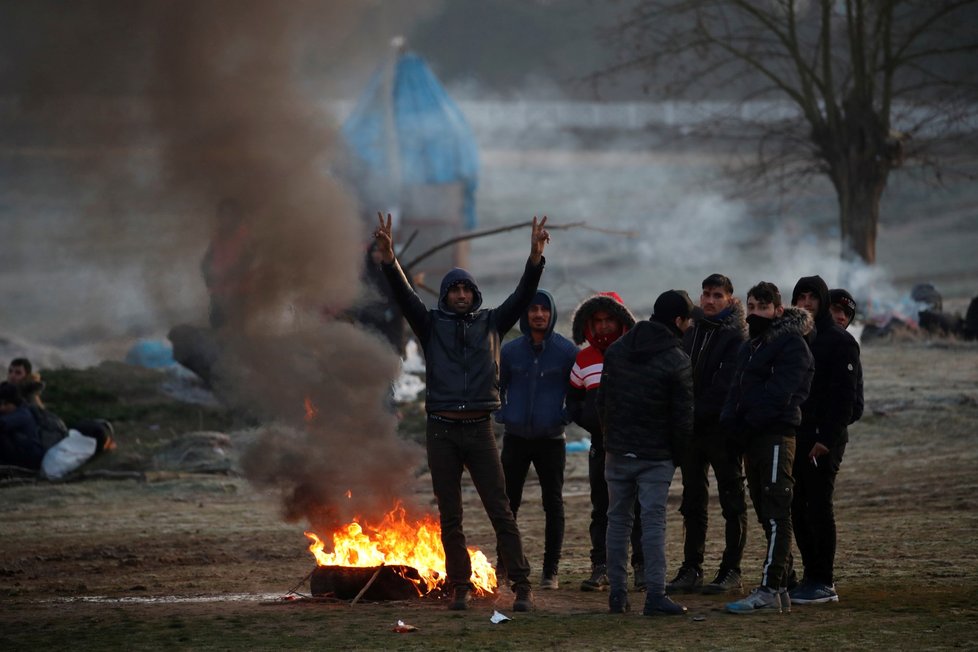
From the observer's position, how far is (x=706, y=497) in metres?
9.38

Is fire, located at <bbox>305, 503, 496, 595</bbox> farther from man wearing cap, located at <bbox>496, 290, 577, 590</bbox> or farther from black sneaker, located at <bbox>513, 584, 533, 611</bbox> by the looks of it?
black sneaker, located at <bbox>513, 584, 533, 611</bbox>

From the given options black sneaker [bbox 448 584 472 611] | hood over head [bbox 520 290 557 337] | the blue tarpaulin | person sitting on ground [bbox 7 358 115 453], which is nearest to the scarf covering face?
hood over head [bbox 520 290 557 337]

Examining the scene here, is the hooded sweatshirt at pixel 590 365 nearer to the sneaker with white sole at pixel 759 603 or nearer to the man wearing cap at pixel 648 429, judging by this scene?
the man wearing cap at pixel 648 429

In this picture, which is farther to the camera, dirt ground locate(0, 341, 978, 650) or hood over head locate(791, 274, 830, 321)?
hood over head locate(791, 274, 830, 321)

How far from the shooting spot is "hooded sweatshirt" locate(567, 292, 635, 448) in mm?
9516

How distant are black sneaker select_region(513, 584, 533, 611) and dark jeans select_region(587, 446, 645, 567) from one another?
978mm

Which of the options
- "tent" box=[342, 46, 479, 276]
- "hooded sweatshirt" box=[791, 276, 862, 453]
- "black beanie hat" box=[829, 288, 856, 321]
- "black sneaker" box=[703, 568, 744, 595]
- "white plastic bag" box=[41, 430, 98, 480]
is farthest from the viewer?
"tent" box=[342, 46, 479, 276]

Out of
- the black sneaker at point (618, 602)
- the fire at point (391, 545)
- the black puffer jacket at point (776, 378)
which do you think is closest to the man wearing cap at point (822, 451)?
the black puffer jacket at point (776, 378)

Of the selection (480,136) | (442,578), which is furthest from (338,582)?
(480,136)

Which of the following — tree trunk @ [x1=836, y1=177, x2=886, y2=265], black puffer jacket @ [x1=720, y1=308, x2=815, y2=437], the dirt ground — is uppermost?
tree trunk @ [x1=836, y1=177, x2=886, y2=265]

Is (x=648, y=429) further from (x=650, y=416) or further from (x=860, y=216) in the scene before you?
(x=860, y=216)

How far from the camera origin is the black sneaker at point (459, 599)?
874cm

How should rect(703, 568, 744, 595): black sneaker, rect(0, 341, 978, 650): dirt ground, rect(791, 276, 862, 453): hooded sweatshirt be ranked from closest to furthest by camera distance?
rect(0, 341, 978, 650): dirt ground, rect(791, 276, 862, 453): hooded sweatshirt, rect(703, 568, 744, 595): black sneaker

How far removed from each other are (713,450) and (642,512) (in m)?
1.04
